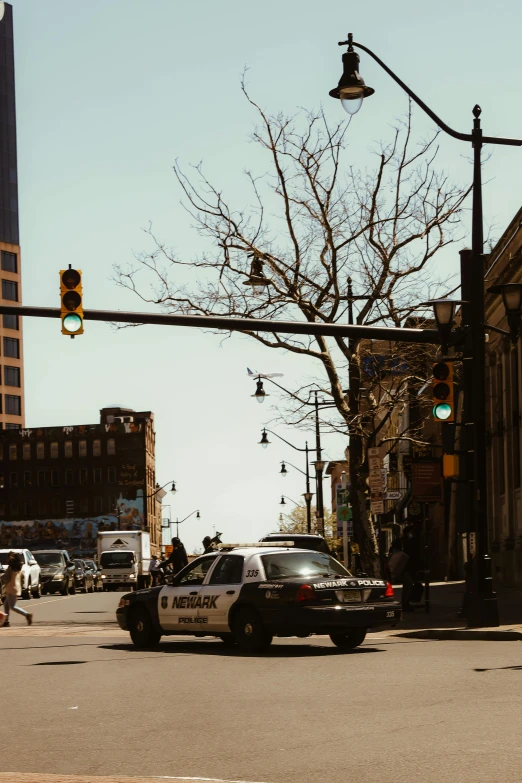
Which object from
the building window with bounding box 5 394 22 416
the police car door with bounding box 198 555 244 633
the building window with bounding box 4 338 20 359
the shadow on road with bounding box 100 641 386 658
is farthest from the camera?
the building window with bounding box 5 394 22 416

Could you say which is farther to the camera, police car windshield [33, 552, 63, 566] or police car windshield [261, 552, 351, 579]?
police car windshield [33, 552, 63, 566]

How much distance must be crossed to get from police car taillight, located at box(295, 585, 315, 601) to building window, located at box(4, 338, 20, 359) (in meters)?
138

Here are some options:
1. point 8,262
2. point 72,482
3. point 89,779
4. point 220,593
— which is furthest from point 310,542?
point 72,482

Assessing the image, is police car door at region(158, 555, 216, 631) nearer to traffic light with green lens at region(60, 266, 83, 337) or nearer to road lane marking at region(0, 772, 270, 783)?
traffic light with green lens at region(60, 266, 83, 337)

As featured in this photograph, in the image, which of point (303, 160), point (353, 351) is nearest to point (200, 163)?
point (303, 160)

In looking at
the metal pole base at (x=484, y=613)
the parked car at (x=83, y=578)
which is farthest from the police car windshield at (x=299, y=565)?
the parked car at (x=83, y=578)

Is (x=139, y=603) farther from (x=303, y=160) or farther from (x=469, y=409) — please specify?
(x=303, y=160)

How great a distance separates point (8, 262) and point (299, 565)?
136 meters

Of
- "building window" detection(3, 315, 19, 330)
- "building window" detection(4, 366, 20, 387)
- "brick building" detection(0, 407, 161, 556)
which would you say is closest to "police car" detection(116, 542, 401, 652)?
"building window" detection(3, 315, 19, 330)

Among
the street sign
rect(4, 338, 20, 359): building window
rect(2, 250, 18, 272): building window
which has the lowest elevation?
the street sign

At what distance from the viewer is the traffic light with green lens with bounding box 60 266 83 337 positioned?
1941 centimetres

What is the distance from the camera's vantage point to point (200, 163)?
33781 mm

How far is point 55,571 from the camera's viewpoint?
53750mm

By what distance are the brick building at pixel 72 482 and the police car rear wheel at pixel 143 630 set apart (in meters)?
142
